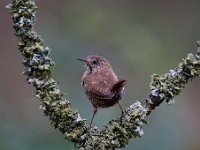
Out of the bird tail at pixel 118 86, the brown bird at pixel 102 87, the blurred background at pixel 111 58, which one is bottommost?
the bird tail at pixel 118 86

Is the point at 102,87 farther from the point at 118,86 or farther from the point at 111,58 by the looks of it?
the point at 111,58

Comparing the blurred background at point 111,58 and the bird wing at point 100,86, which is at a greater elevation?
the blurred background at point 111,58

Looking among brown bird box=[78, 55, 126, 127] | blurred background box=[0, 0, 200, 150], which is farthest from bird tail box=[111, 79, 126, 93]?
blurred background box=[0, 0, 200, 150]

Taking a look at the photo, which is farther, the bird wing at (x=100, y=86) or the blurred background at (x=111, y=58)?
Answer: the blurred background at (x=111, y=58)

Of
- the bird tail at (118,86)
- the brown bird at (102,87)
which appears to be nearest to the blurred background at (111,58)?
the brown bird at (102,87)

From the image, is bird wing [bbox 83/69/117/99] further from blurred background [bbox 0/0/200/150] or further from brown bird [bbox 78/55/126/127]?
blurred background [bbox 0/0/200/150]

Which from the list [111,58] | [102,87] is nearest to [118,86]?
[102,87]

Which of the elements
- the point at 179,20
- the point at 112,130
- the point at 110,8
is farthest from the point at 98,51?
the point at 112,130

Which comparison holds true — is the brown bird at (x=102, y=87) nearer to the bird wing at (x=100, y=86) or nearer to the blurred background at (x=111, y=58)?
the bird wing at (x=100, y=86)
